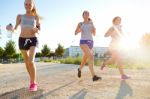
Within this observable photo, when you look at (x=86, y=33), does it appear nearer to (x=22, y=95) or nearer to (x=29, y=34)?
(x=29, y=34)

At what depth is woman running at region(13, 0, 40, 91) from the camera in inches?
278

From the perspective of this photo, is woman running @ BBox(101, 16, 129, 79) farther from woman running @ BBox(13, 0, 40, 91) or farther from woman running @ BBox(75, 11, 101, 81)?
woman running @ BBox(13, 0, 40, 91)

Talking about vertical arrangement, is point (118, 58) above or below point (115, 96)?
above

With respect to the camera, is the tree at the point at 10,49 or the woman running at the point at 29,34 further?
the tree at the point at 10,49

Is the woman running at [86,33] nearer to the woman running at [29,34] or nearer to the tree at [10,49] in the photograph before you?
the woman running at [29,34]

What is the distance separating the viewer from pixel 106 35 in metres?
10.1

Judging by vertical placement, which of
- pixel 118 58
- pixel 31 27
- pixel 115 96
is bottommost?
pixel 115 96

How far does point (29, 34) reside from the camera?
23.5ft

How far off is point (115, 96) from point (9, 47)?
6897 cm

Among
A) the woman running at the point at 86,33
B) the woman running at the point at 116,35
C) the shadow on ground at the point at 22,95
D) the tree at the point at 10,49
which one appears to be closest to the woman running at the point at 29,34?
the shadow on ground at the point at 22,95

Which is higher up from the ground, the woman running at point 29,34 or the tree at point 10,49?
the tree at point 10,49

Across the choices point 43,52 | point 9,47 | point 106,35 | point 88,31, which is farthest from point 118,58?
point 43,52

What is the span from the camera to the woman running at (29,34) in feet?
23.2

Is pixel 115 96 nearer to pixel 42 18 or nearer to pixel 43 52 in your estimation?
pixel 42 18
